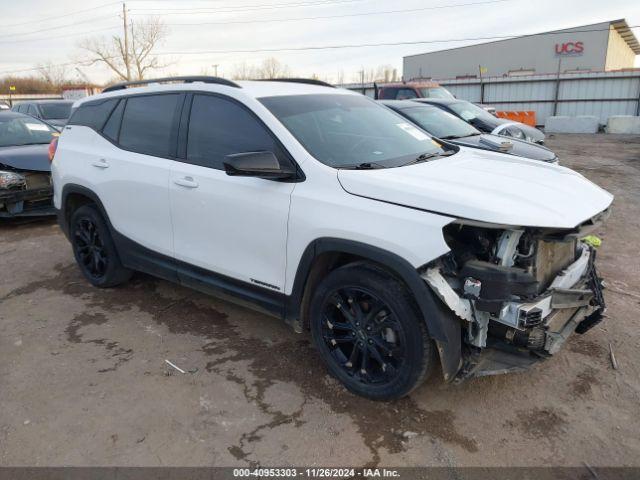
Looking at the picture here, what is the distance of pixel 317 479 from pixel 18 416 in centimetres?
185

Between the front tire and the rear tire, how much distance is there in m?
2.38

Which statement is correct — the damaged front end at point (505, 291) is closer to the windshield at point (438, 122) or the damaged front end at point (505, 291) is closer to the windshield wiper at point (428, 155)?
the windshield wiper at point (428, 155)

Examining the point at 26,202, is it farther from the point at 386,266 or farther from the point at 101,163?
the point at 386,266

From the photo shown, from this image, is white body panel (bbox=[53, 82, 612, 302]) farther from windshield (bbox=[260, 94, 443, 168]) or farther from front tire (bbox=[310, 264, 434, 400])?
front tire (bbox=[310, 264, 434, 400])

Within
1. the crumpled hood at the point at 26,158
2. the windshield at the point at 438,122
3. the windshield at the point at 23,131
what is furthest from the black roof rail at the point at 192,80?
the windshield at the point at 438,122

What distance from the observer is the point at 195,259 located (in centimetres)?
375

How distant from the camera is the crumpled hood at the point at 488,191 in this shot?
98.8 inches

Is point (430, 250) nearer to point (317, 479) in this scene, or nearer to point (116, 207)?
point (317, 479)

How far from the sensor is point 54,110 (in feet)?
44.4

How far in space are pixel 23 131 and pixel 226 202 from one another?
649cm

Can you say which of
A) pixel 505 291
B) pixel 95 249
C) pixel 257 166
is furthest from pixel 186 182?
pixel 505 291

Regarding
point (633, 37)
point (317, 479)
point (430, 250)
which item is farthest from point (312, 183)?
point (633, 37)

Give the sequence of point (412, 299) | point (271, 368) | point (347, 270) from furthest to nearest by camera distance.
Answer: point (271, 368) < point (347, 270) < point (412, 299)

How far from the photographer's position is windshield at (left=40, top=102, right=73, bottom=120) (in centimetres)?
1330
